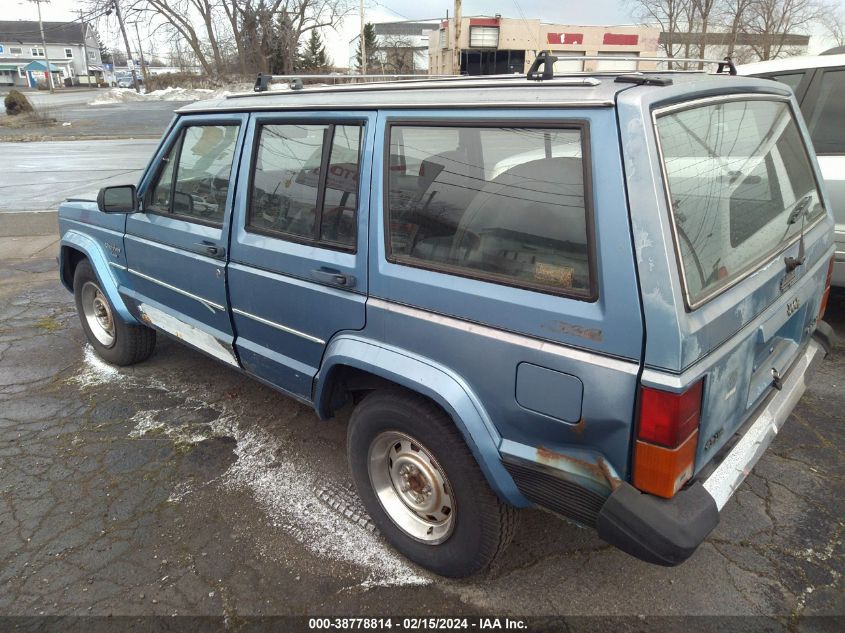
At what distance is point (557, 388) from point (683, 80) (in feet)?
3.70

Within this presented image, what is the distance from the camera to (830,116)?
430cm

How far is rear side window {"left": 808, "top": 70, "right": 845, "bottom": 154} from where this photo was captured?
4.24 metres

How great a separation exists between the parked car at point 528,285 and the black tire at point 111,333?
1470mm

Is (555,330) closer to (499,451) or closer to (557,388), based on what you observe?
(557,388)

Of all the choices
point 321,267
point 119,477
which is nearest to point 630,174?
point 321,267

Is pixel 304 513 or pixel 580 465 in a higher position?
pixel 580 465

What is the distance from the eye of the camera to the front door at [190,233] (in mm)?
3008

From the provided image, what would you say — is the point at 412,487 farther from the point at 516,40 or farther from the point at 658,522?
the point at 516,40

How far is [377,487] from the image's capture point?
254 cm

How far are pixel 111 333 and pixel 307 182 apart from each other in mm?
2624

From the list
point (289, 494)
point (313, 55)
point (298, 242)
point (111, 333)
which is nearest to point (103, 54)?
point (313, 55)

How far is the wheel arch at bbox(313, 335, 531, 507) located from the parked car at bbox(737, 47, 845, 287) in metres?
3.60

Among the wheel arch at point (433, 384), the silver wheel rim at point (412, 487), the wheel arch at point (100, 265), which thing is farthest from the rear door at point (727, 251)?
the wheel arch at point (100, 265)

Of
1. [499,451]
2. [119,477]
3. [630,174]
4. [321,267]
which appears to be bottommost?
[119,477]
